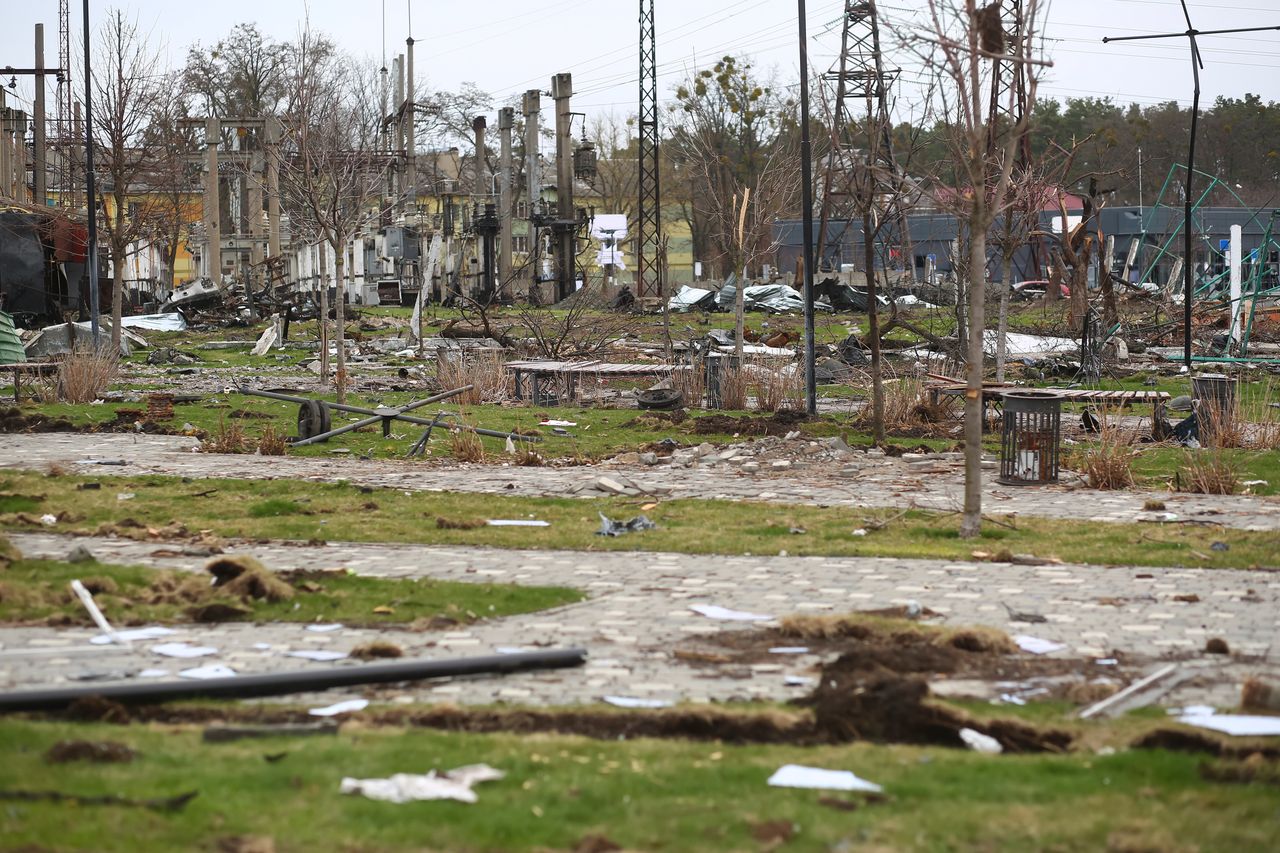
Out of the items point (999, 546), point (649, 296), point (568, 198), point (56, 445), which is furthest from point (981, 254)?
point (568, 198)

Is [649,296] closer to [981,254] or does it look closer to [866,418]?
[866,418]

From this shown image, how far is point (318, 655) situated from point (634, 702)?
1.71 metres

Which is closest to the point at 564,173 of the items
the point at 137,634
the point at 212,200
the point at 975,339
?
the point at 212,200

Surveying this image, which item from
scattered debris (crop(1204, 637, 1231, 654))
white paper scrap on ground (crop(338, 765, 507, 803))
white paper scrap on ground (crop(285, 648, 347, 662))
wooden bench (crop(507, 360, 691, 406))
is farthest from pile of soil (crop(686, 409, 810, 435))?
white paper scrap on ground (crop(338, 765, 507, 803))

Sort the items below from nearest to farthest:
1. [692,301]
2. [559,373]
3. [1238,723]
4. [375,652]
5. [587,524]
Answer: [1238,723] < [375,652] < [587,524] < [559,373] < [692,301]

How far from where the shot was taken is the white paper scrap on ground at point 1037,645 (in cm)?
734

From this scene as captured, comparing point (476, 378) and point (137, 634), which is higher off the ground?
point (476, 378)

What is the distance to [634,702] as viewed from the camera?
246 inches

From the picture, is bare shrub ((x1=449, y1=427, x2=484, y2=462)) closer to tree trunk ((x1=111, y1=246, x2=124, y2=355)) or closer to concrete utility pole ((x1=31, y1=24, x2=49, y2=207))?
tree trunk ((x1=111, y1=246, x2=124, y2=355))

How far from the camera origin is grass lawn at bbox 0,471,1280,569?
35.2ft

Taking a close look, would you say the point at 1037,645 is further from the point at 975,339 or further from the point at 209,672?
the point at 209,672

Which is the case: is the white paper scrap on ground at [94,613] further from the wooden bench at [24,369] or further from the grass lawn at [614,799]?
the wooden bench at [24,369]

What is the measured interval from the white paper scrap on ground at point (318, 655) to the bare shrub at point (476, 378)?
14878 millimetres

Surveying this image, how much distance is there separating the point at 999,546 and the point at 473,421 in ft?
31.9
